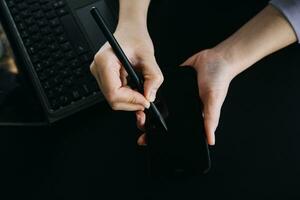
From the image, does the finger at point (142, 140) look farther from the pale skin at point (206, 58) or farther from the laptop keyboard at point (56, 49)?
the laptop keyboard at point (56, 49)

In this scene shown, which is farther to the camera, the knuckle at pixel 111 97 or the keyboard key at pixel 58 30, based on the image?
the keyboard key at pixel 58 30

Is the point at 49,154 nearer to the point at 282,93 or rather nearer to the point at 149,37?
the point at 149,37

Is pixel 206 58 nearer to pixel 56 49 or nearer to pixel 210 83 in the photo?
pixel 210 83

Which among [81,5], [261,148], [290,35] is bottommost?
[261,148]

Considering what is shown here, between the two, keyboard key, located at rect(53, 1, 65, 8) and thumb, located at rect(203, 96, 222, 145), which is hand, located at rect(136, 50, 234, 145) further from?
keyboard key, located at rect(53, 1, 65, 8)

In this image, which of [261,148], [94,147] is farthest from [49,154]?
[261,148]

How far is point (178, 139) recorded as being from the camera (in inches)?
21.4

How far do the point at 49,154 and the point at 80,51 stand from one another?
0.17 metres

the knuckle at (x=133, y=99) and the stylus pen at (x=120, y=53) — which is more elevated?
the stylus pen at (x=120, y=53)

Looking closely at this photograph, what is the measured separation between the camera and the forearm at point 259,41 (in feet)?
1.98

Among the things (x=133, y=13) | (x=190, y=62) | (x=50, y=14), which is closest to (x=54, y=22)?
(x=50, y=14)

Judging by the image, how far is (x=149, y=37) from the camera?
629mm

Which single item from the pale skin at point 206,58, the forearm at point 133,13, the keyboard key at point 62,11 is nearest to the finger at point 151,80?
the pale skin at point 206,58

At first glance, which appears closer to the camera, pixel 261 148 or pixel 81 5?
pixel 261 148
